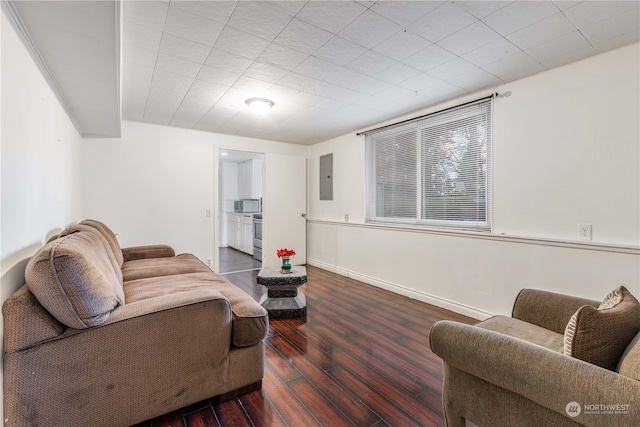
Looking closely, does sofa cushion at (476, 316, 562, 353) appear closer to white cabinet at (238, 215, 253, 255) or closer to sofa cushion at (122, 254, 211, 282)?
sofa cushion at (122, 254, 211, 282)

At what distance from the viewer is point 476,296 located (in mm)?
2910

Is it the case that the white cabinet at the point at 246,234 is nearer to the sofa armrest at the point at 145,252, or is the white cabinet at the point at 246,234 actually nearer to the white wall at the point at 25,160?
the sofa armrest at the point at 145,252

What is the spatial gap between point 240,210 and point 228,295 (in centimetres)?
525

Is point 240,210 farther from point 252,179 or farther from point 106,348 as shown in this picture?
point 106,348

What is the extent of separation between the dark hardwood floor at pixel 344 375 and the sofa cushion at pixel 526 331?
21.4 inches

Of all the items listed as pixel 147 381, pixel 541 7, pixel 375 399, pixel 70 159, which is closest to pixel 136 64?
pixel 70 159

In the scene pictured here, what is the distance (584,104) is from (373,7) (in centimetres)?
188

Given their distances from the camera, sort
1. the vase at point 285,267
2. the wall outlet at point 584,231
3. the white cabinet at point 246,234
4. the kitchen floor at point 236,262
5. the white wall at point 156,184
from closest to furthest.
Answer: the wall outlet at point 584,231 < the vase at point 285,267 < the white wall at point 156,184 < the kitchen floor at point 236,262 < the white cabinet at point 246,234

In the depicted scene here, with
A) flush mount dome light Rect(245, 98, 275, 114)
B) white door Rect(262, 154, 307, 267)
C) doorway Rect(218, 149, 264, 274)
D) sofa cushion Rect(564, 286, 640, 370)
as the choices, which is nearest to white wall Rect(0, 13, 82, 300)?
flush mount dome light Rect(245, 98, 275, 114)

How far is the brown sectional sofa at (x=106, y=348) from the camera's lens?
1162 millimetres

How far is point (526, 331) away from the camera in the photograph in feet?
5.20

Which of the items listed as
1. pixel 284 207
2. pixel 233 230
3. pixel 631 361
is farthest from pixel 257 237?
pixel 631 361

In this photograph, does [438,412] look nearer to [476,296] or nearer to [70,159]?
[476,296]

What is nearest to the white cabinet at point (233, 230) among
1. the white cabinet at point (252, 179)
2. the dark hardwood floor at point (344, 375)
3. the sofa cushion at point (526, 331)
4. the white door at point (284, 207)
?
the white cabinet at point (252, 179)
